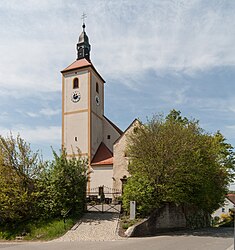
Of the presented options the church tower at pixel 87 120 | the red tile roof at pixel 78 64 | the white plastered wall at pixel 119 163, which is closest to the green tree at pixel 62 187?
the white plastered wall at pixel 119 163

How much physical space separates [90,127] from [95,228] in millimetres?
17563

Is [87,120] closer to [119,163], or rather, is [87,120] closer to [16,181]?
[119,163]

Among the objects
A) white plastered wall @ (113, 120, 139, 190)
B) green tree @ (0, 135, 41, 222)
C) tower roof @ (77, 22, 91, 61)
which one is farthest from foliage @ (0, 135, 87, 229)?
tower roof @ (77, 22, 91, 61)

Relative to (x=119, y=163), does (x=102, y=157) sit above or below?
above

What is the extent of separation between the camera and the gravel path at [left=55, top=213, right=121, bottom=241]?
17502 millimetres

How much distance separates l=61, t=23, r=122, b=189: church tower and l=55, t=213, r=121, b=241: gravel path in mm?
11752

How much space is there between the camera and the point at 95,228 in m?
19.1

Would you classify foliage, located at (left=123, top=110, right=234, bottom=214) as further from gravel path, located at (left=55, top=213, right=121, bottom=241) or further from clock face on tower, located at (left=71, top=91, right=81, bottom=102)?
clock face on tower, located at (left=71, top=91, right=81, bottom=102)

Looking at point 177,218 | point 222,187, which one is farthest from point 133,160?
point 222,187

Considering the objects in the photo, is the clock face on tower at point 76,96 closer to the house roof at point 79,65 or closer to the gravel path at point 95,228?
the house roof at point 79,65

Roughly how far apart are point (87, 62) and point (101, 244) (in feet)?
88.3

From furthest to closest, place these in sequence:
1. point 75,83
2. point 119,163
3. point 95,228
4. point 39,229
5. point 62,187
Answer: point 75,83 < point 119,163 < point 62,187 < point 39,229 < point 95,228

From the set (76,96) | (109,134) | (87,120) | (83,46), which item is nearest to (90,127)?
(87,120)

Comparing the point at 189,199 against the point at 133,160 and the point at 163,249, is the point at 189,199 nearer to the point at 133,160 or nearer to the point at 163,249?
the point at 133,160
